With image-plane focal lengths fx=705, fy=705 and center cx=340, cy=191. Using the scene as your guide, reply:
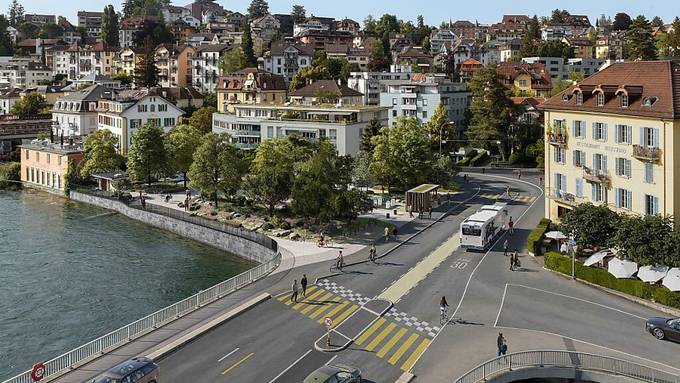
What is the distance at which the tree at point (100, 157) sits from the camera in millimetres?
82812

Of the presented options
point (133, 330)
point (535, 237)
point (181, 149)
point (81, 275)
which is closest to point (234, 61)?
point (181, 149)

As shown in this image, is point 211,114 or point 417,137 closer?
point 417,137

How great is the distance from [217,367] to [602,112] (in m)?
30.8

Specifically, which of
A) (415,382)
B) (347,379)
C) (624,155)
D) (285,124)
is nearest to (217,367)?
(347,379)

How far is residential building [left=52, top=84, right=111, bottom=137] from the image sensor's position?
104688 mm

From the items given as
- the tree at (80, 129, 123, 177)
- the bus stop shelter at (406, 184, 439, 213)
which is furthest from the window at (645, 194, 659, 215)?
the tree at (80, 129, 123, 177)

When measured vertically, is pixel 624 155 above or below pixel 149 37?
below

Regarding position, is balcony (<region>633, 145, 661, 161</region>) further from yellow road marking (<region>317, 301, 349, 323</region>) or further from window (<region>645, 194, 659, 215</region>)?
yellow road marking (<region>317, 301, 349, 323</region>)

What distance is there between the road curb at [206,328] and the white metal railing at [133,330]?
202 centimetres

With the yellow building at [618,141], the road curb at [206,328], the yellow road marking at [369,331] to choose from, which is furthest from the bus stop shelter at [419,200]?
the yellow road marking at [369,331]

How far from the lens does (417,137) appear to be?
227 feet

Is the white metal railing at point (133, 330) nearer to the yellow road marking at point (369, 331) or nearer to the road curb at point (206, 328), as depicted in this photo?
the road curb at point (206, 328)

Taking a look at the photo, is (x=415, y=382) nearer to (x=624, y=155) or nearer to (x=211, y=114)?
(x=624, y=155)

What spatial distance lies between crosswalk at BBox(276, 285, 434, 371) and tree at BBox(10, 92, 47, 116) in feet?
355
